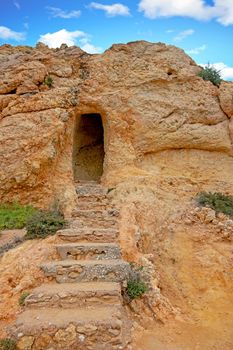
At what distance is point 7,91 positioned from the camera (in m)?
10.1

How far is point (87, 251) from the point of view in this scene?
258 inches

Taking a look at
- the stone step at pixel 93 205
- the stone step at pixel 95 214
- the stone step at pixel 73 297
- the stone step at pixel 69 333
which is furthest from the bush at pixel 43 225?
the stone step at pixel 69 333

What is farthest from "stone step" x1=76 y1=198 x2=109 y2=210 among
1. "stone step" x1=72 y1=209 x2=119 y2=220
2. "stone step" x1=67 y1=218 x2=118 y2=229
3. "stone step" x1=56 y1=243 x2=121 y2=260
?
"stone step" x1=56 y1=243 x2=121 y2=260

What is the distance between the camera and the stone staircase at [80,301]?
4.67 m

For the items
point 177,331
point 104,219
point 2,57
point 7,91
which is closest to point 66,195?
point 104,219

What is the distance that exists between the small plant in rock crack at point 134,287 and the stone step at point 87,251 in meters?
0.57

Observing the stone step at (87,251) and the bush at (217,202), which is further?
the bush at (217,202)

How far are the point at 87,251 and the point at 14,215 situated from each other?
9.89ft

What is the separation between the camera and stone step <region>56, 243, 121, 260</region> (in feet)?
21.4

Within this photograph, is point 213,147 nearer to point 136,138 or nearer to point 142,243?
point 136,138

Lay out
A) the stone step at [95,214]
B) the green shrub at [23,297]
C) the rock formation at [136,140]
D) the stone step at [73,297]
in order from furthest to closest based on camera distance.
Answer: the stone step at [95,214], the rock formation at [136,140], the green shrub at [23,297], the stone step at [73,297]

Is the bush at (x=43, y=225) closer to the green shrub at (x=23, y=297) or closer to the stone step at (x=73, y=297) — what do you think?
the green shrub at (x=23, y=297)

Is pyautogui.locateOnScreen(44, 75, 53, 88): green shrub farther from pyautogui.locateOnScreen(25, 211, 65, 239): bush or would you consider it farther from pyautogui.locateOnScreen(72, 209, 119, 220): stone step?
pyautogui.locateOnScreen(25, 211, 65, 239): bush

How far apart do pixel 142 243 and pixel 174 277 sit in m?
1.00
